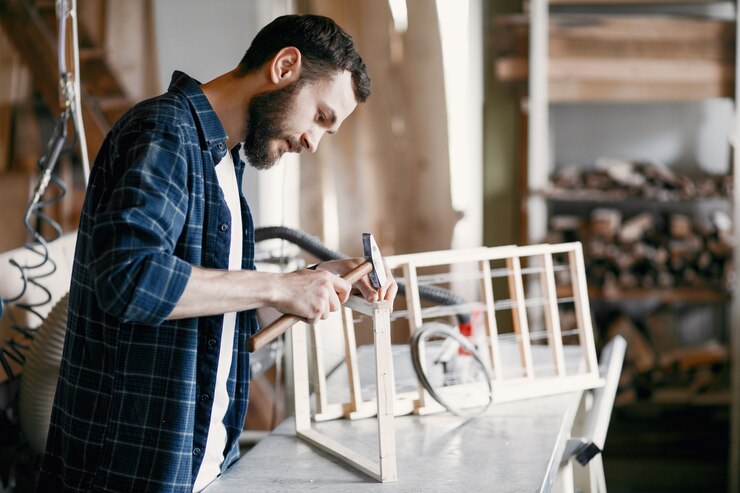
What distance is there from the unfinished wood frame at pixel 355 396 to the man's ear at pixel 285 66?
405 mm

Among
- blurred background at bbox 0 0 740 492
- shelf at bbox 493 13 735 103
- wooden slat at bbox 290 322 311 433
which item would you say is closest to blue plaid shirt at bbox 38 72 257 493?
wooden slat at bbox 290 322 311 433

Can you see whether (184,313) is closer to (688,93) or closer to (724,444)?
(688,93)

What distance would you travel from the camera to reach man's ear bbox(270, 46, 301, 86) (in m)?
1.32

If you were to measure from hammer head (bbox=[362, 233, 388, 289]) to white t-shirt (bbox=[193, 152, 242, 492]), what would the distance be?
23 centimetres

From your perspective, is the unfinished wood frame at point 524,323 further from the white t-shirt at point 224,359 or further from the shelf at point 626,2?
the shelf at point 626,2

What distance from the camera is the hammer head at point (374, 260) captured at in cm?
140

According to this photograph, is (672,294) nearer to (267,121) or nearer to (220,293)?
(267,121)

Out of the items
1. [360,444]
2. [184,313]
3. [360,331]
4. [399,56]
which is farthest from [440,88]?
[184,313]

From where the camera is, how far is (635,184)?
347 cm

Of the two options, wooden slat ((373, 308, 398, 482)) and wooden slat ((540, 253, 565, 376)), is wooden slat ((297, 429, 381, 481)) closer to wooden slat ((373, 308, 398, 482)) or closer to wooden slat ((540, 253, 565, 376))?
wooden slat ((373, 308, 398, 482))

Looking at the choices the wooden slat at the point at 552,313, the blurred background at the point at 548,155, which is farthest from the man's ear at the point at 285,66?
the blurred background at the point at 548,155

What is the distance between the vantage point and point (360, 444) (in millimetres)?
1667

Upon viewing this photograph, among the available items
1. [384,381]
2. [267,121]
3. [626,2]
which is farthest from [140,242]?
[626,2]

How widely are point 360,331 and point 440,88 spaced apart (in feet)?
3.80
